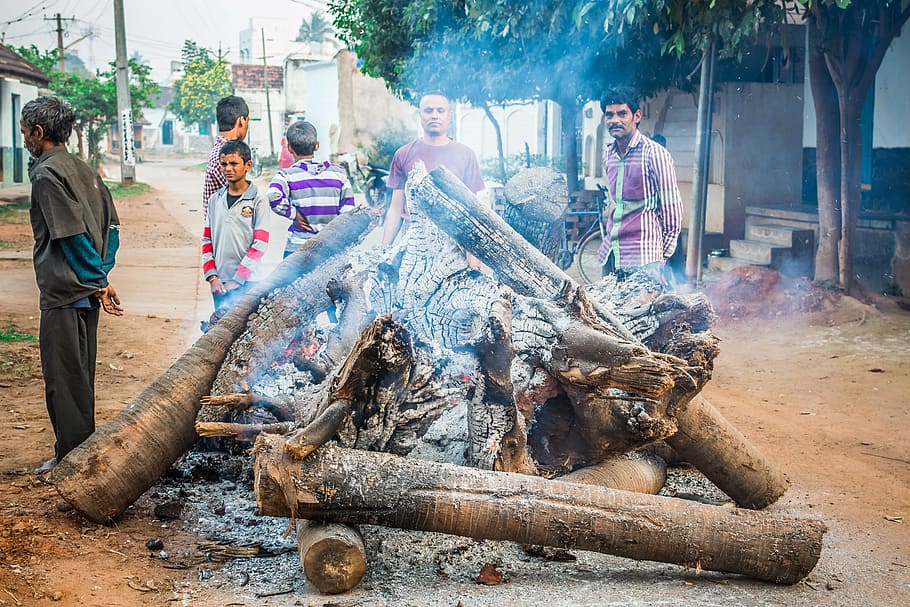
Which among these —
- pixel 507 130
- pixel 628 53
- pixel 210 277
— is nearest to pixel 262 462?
pixel 210 277

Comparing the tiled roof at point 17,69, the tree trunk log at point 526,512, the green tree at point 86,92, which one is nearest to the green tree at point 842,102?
the tree trunk log at point 526,512

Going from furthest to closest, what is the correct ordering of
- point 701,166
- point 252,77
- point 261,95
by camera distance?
point 252,77
point 261,95
point 701,166

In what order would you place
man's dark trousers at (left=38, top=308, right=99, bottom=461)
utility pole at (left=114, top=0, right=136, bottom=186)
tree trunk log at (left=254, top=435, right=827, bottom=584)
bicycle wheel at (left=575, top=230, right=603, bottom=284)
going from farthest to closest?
utility pole at (left=114, top=0, right=136, bottom=186), bicycle wheel at (left=575, top=230, right=603, bottom=284), man's dark trousers at (left=38, top=308, right=99, bottom=461), tree trunk log at (left=254, top=435, right=827, bottom=584)

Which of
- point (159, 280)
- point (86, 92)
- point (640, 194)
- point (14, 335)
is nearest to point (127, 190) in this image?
point (86, 92)

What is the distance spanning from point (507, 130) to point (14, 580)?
2359cm

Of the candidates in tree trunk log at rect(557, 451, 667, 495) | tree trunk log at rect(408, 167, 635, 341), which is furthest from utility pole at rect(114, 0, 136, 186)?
tree trunk log at rect(557, 451, 667, 495)

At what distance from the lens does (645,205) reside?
4.87 meters

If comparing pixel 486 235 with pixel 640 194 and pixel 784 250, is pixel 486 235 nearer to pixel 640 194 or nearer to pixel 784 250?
pixel 640 194

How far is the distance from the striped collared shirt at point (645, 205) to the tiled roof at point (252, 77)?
45632 millimetres

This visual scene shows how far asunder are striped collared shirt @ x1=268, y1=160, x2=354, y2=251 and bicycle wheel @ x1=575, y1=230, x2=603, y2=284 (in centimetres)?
476

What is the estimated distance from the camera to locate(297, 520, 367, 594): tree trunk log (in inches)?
113

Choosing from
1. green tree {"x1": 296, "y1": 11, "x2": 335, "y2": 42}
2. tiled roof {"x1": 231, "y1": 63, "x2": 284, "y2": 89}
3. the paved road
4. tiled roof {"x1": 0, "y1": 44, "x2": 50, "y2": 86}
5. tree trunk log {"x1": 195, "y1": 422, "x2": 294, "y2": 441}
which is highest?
green tree {"x1": 296, "y1": 11, "x2": 335, "y2": 42}

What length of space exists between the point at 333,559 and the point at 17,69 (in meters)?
19.6

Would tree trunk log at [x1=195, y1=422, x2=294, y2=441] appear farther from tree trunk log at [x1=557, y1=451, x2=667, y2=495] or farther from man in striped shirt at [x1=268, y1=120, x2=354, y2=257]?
man in striped shirt at [x1=268, y1=120, x2=354, y2=257]
